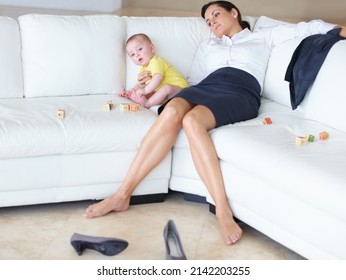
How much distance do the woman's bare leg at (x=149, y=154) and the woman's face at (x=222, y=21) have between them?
0.73 m

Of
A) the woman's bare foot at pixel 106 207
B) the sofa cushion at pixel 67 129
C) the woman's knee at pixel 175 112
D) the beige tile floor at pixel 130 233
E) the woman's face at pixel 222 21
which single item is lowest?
the beige tile floor at pixel 130 233

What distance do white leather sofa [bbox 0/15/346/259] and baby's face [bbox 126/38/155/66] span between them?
10 centimetres

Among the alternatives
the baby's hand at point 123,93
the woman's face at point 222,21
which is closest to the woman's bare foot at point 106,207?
the baby's hand at point 123,93

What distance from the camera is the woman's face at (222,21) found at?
12.5 ft

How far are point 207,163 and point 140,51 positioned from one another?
907mm

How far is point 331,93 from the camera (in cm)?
329

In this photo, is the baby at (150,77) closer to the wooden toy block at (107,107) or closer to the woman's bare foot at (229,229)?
the wooden toy block at (107,107)

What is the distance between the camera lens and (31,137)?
3.04 m

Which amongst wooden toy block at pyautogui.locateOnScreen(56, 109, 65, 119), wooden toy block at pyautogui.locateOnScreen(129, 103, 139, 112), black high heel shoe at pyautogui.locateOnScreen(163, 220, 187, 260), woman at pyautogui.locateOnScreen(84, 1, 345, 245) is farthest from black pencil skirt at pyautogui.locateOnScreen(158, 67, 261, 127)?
black high heel shoe at pyautogui.locateOnScreen(163, 220, 187, 260)

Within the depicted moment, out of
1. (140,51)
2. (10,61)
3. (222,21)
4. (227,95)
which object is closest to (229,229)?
(227,95)

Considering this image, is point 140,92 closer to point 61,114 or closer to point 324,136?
point 61,114

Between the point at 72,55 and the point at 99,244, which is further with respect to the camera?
the point at 72,55

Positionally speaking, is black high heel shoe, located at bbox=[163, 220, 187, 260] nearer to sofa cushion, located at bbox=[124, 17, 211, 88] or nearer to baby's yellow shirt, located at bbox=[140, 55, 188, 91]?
baby's yellow shirt, located at bbox=[140, 55, 188, 91]

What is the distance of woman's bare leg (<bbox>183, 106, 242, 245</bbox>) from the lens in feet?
10.0
